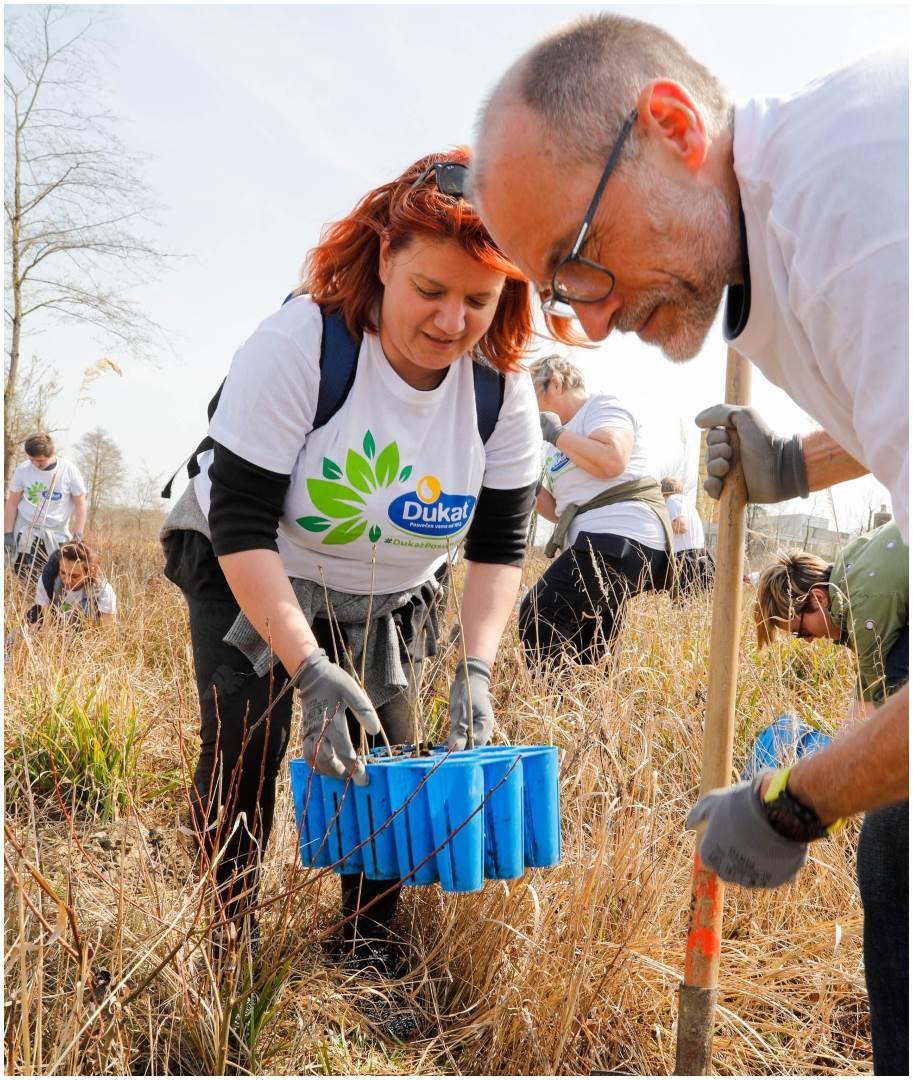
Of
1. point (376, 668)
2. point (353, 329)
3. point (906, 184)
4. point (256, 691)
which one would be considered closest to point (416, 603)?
point (376, 668)

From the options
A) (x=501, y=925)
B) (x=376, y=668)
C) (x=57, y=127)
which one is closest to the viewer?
(x=501, y=925)

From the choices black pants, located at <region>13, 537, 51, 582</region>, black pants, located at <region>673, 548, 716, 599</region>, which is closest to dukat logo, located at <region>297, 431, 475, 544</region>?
black pants, located at <region>673, 548, 716, 599</region>

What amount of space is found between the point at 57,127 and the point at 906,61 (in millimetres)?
11475

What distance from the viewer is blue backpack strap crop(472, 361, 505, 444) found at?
201 centimetres

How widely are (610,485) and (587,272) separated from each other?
275cm

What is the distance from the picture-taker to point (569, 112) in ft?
3.94

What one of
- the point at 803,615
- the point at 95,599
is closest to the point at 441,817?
Answer: the point at 803,615

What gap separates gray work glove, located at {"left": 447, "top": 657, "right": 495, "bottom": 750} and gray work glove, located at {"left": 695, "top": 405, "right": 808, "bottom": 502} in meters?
0.61

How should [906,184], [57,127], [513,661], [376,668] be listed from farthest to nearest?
[57,127] → [513,661] → [376,668] → [906,184]

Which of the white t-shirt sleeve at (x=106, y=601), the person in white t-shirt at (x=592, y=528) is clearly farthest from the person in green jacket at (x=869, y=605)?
the white t-shirt sleeve at (x=106, y=601)

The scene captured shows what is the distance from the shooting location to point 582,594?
3.78 m

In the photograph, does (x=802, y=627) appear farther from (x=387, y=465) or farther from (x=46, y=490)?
(x=46, y=490)

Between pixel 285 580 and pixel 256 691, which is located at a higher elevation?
pixel 285 580

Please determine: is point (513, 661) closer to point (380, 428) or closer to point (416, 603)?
point (416, 603)
